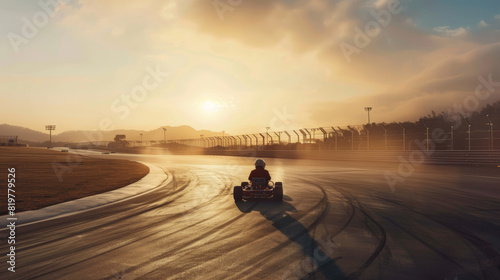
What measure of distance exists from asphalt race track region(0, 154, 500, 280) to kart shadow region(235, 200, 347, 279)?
17mm

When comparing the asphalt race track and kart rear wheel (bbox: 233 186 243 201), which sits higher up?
kart rear wheel (bbox: 233 186 243 201)

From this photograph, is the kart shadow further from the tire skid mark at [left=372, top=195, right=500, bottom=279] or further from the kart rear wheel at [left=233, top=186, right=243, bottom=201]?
the tire skid mark at [left=372, top=195, right=500, bottom=279]

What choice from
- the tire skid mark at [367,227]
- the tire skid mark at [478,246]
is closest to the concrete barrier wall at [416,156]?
the tire skid mark at [367,227]

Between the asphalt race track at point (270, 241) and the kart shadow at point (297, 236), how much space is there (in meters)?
0.02

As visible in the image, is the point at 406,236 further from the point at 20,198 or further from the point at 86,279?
the point at 20,198

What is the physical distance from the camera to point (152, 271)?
4.38 meters

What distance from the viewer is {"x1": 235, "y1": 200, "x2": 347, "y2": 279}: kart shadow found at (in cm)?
430

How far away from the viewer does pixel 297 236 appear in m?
6.07

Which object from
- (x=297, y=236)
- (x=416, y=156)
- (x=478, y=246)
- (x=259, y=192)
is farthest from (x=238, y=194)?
(x=416, y=156)

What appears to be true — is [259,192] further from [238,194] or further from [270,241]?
[270,241]

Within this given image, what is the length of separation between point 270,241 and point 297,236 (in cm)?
56

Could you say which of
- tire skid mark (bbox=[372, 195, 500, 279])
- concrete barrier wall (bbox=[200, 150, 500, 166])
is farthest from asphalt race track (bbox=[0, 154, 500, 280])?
concrete barrier wall (bbox=[200, 150, 500, 166])

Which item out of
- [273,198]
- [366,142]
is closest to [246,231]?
[273,198]

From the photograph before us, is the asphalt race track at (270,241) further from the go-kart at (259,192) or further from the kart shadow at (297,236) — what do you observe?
the go-kart at (259,192)
